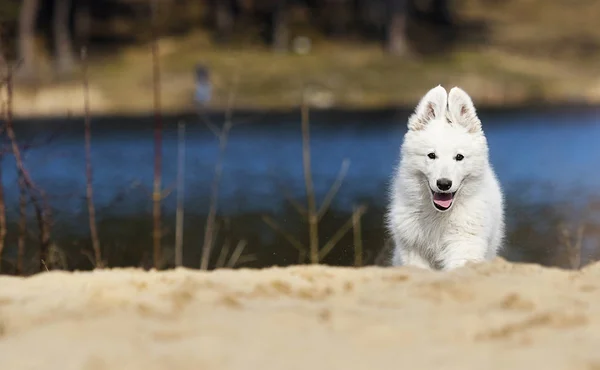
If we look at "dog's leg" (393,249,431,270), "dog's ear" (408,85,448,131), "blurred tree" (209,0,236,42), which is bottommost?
"blurred tree" (209,0,236,42)

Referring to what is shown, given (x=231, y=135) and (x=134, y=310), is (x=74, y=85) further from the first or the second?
(x=134, y=310)

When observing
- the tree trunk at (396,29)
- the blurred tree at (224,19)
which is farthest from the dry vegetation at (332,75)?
the tree trunk at (396,29)

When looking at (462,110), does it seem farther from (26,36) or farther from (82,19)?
(82,19)

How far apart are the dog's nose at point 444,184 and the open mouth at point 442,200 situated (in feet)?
0.31

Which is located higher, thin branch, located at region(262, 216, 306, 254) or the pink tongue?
the pink tongue

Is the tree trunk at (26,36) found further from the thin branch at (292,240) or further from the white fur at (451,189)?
the white fur at (451,189)

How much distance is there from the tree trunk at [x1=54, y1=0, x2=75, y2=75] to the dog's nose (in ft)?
137

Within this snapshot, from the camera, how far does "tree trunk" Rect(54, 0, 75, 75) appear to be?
1851 inches

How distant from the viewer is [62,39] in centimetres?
4853

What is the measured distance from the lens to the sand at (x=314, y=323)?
346 centimetres

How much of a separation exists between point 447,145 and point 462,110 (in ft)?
0.83

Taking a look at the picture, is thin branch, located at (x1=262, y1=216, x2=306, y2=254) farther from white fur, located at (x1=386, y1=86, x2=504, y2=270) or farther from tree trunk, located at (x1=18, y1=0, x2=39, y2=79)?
tree trunk, located at (x1=18, y1=0, x2=39, y2=79)

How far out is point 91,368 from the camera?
3.42m

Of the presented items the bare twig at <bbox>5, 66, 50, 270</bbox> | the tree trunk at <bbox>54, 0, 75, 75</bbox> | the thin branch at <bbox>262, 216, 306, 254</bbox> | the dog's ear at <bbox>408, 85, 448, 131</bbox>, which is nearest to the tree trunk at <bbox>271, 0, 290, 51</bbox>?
the tree trunk at <bbox>54, 0, 75, 75</bbox>
